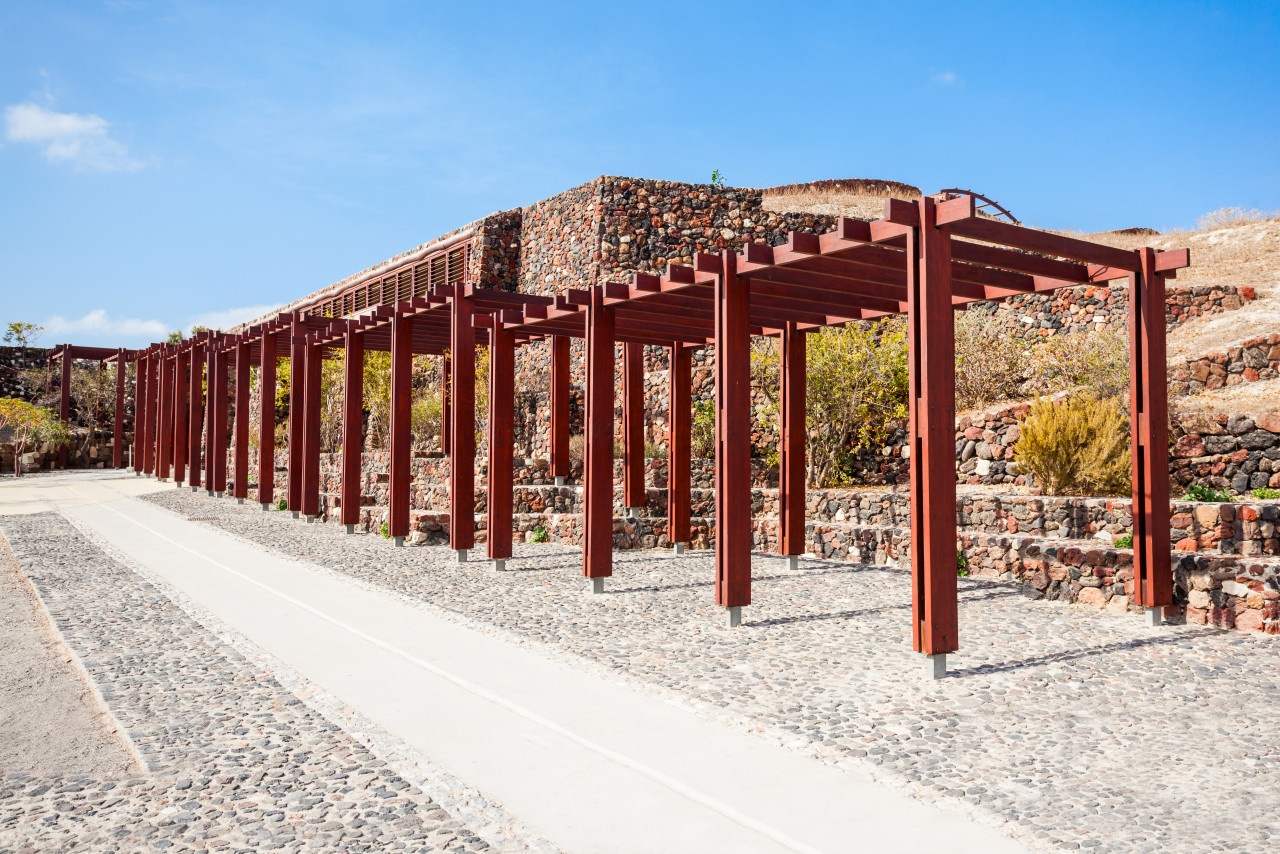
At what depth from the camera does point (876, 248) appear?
6.46 m

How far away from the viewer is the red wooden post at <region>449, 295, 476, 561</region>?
10867mm

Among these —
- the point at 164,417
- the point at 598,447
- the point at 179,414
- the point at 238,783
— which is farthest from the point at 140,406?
the point at 238,783

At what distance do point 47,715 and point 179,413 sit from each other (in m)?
19.5

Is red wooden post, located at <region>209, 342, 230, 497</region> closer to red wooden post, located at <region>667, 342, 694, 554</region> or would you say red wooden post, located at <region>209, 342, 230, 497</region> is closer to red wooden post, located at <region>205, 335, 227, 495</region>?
red wooden post, located at <region>205, 335, 227, 495</region>

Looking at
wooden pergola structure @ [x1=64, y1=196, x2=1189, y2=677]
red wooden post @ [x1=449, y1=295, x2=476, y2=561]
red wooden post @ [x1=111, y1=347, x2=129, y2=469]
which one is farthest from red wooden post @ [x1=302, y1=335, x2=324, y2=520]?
red wooden post @ [x1=111, y1=347, x2=129, y2=469]

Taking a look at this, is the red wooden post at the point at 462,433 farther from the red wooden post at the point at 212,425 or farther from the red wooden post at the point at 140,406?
the red wooden post at the point at 140,406

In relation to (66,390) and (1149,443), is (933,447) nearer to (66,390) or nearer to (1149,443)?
(1149,443)

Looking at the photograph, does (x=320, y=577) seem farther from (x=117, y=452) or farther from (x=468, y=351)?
(x=117, y=452)

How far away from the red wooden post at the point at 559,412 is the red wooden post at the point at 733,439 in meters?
7.76

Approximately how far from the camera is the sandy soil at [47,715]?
13.1 feet

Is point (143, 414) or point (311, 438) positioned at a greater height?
point (143, 414)

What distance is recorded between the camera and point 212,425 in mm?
19812

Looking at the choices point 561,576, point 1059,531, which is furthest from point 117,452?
point 1059,531

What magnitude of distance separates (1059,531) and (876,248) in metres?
5.00
